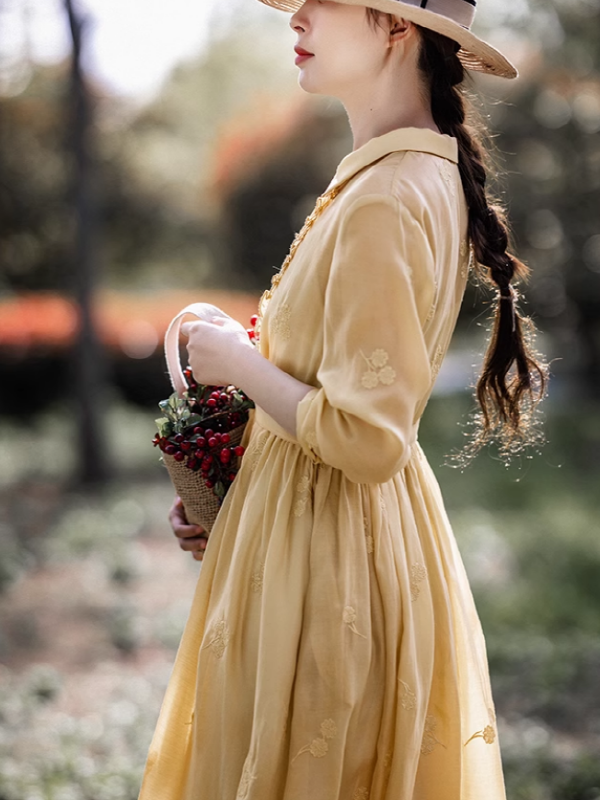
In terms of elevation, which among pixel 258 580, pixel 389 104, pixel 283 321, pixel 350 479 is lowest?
pixel 258 580

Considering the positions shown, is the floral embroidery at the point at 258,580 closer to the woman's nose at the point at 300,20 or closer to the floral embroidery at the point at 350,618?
the floral embroidery at the point at 350,618

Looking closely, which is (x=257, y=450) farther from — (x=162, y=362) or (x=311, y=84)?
(x=162, y=362)

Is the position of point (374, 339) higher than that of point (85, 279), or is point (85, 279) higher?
point (85, 279)

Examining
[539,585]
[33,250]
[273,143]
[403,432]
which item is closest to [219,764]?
[403,432]

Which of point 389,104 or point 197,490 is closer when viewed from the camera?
point 389,104

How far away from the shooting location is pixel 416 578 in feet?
5.12

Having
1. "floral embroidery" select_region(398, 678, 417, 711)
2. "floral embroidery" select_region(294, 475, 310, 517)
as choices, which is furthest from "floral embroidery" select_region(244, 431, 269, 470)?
"floral embroidery" select_region(398, 678, 417, 711)

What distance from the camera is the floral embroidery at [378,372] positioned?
134cm

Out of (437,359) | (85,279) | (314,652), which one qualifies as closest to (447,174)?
(437,359)

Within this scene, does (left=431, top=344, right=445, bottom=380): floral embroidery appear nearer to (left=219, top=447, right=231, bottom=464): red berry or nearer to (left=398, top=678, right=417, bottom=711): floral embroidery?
(left=219, top=447, right=231, bottom=464): red berry

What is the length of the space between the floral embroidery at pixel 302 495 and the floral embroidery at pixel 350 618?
17cm

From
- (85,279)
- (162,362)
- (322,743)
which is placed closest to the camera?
(322,743)

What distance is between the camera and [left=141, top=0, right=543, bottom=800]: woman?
136cm

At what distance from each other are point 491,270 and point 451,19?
411mm
